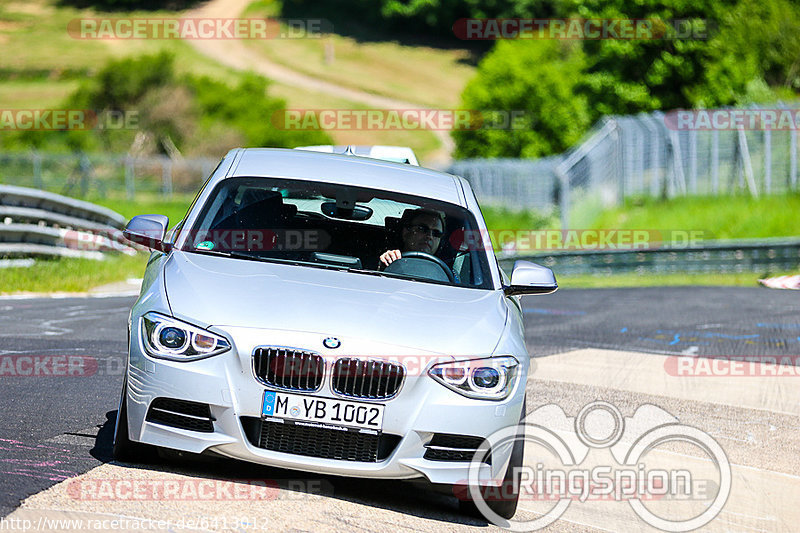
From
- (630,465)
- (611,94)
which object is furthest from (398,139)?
(630,465)

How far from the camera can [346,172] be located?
23.4ft

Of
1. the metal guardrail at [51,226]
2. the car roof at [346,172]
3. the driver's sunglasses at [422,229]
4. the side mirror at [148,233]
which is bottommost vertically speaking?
the metal guardrail at [51,226]

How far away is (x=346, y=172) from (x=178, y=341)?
6.90ft

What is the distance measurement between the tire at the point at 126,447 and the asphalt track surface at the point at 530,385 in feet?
0.26

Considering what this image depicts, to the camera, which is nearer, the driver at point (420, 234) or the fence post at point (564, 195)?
the driver at point (420, 234)

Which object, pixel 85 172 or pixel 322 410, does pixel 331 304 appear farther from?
pixel 85 172

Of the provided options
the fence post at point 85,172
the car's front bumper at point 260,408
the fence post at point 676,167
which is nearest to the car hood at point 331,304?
the car's front bumper at point 260,408

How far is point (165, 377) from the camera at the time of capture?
5301 mm

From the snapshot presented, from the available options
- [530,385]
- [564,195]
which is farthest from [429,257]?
[564,195]

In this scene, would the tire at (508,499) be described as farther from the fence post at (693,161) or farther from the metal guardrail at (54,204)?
the fence post at (693,161)

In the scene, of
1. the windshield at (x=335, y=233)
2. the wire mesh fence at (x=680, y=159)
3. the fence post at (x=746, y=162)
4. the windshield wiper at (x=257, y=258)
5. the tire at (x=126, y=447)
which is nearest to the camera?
the tire at (x=126, y=447)

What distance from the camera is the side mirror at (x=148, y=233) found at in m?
6.38

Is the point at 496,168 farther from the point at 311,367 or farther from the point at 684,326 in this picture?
the point at 311,367

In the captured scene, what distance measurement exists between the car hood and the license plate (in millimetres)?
304
